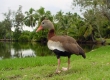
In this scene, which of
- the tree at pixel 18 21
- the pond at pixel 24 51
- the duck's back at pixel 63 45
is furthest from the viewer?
the tree at pixel 18 21

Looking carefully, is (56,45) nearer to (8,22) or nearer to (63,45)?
(63,45)

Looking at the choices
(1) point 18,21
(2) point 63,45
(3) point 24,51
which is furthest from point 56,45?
(1) point 18,21

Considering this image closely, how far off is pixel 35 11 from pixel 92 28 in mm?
35709

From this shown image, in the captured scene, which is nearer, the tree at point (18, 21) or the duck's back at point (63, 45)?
the duck's back at point (63, 45)

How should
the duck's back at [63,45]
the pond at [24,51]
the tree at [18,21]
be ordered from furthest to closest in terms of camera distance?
the tree at [18,21], the pond at [24,51], the duck's back at [63,45]

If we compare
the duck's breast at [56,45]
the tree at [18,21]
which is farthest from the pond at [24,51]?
the tree at [18,21]

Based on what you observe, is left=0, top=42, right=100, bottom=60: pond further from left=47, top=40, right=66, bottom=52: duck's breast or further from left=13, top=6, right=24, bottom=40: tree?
left=13, top=6, right=24, bottom=40: tree

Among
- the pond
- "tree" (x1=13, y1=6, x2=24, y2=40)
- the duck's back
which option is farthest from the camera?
"tree" (x1=13, y1=6, x2=24, y2=40)

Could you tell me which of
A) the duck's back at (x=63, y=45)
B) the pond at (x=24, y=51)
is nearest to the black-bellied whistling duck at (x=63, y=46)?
the duck's back at (x=63, y=45)

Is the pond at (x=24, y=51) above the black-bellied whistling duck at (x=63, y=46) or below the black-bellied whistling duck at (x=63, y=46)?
below

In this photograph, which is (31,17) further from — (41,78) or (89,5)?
(41,78)

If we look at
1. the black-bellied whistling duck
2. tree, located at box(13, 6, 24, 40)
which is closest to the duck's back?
the black-bellied whistling duck

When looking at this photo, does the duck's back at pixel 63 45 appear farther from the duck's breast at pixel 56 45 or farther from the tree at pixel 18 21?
the tree at pixel 18 21

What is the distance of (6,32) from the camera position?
9394 cm
